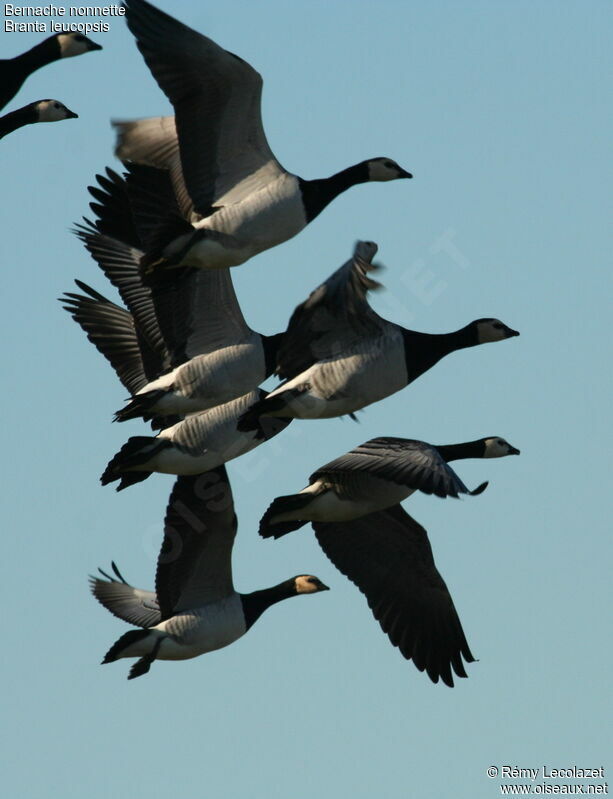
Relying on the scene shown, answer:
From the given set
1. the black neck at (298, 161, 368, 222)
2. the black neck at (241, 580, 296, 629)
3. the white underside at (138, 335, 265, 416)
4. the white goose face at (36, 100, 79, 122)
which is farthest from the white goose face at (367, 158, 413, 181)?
the black neck at (241, 580, 296, 629)

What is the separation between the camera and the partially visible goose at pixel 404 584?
2219cm

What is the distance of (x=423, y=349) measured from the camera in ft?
65.1

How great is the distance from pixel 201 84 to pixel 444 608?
6.49m

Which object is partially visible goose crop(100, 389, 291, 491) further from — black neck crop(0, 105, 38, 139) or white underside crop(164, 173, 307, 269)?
black neck crop(0, 105, 38, 139)

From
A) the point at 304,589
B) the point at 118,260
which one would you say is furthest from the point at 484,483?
the point at 118,260

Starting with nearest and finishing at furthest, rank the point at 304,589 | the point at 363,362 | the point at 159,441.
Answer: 1. the point at 363,362
2. the point at 159,441
3. the point at 304,589

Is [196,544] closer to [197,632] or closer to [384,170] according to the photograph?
[197,632]

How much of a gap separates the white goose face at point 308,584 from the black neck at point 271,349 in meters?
3.15

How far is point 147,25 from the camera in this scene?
62.9 ft

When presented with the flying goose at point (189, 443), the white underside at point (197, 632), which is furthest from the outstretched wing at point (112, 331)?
the white underside at point (197, 632)

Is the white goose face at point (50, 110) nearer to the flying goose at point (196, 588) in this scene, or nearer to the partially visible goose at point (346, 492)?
the flying goose at point (196, 588)

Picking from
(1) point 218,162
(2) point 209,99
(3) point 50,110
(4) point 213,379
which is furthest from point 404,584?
(3) point 50,110

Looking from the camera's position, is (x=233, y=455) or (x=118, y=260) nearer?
(x=233, y=455)

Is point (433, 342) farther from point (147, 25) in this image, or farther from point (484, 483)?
point (147, 25)
